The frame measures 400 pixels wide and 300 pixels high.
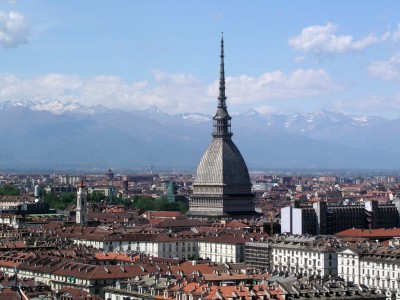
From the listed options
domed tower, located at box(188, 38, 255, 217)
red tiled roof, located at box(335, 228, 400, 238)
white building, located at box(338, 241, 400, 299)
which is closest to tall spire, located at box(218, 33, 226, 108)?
domed tower, located at box(188, 38, 255, 217)

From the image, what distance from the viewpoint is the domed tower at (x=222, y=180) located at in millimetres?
152625

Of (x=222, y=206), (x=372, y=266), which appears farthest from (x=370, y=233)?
(x=222, y=206)

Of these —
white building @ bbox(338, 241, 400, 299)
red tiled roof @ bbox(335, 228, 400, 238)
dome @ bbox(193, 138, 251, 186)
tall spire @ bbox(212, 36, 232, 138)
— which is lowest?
white building @ bbox(338, 241, 400, 299)

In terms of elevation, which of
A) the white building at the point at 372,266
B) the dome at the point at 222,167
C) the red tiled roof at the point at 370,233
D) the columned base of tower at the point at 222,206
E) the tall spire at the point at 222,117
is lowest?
the white building at the point at 372,266

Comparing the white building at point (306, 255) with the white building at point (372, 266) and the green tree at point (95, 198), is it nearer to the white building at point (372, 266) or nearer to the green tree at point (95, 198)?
the white building at point (372, 266)

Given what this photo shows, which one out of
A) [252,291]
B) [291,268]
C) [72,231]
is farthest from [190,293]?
[72,231]

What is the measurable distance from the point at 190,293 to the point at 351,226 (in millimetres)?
65255

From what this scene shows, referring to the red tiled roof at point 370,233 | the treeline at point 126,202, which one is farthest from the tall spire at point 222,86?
the red tiled roof at point 370,233

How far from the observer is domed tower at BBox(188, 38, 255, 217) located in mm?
152625

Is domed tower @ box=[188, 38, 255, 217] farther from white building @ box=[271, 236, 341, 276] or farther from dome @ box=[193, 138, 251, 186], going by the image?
white building @ box=[271, 236, 341, 276]

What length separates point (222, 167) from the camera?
515 ft

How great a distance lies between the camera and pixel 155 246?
106 m

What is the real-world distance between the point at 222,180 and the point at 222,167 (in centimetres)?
218

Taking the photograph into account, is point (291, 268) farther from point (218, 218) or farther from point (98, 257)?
point (218, 218)
